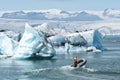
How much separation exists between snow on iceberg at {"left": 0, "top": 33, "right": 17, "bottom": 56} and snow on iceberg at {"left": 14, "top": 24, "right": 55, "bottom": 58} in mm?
5838

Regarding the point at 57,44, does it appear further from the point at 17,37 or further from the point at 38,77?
the point at 38,77

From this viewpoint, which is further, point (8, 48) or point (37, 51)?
point (8, 48)

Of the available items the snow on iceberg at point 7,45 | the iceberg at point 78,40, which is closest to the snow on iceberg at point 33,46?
the snow on iceberg at point 7,45

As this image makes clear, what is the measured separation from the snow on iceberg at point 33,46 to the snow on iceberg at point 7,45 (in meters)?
5.84

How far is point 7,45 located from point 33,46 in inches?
383

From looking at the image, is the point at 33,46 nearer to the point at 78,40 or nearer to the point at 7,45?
the point at 7,45

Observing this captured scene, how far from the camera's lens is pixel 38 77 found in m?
56.3

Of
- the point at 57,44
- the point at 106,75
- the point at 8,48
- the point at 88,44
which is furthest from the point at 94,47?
the point at 106,75

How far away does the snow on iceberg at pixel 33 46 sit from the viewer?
7994 cm

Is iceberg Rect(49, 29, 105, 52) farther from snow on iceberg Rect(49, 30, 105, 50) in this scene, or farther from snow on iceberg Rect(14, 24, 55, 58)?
snow on iceberg Rect(14, 24, 55, 58)

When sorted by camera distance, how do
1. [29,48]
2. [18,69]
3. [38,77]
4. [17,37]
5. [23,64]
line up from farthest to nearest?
[17,37], [29,48], [23,64], [18,69], [38,77]

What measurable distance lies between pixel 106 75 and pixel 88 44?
5554 centimetres

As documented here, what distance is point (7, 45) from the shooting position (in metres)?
88.4

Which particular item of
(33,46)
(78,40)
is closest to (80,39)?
(78,40)
